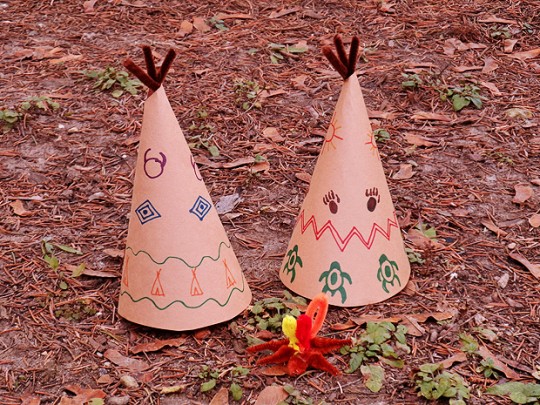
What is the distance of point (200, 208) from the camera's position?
→ 101 inches

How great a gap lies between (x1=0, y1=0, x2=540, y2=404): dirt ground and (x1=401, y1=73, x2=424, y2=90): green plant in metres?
0.01

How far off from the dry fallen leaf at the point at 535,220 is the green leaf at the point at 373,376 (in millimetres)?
1135

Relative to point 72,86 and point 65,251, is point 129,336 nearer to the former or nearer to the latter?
point 65,251

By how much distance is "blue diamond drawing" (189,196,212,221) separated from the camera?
255 cm

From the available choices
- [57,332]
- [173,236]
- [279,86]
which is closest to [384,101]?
[279,86]

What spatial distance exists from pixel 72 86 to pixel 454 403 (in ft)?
Result: 9.45

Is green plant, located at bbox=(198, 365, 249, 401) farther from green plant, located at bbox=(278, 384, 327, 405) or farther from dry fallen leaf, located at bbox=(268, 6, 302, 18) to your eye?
dry fallen leaf, located at bbox=(268, 6, 302, 18)

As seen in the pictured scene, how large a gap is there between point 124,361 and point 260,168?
1.36 meters

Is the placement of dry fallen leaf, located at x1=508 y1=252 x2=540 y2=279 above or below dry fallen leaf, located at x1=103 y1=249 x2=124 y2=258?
below

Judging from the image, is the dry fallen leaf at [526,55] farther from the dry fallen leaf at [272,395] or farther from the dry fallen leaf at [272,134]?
the dry fallen leaf at [272,395]

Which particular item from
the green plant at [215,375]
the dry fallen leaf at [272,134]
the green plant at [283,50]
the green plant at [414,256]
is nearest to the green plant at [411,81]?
the green plant at [283,50]

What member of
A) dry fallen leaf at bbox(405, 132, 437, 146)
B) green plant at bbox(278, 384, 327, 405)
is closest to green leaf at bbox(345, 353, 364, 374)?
green plant at bbox(278, 384, 327, 405)

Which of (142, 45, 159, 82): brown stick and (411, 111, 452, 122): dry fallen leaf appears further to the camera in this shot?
(411, 111, 452, 122): dry fallen leaf

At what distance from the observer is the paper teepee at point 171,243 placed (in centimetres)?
249
